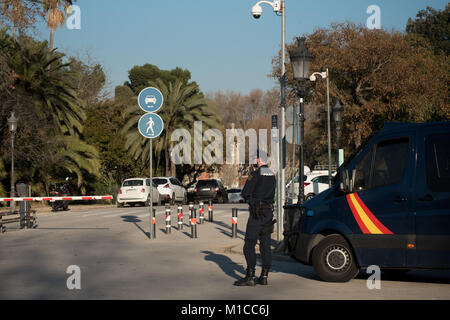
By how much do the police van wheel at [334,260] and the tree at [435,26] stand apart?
2523 inches

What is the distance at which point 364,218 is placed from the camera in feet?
30.9

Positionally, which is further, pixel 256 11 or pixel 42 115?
pixel 42 115

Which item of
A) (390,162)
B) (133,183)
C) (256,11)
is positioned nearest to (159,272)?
(390,162)

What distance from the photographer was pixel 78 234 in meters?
18.5

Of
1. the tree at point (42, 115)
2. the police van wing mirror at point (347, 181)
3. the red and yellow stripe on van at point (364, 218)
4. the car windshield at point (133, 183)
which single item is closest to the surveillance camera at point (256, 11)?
the police van wing mirror at point (347, 181)

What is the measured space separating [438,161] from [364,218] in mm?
1290

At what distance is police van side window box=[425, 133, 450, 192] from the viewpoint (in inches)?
354

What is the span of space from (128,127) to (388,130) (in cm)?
3992

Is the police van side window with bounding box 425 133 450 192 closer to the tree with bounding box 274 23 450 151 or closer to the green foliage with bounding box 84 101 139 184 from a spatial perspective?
the tree with bounding box 274 23 450 151

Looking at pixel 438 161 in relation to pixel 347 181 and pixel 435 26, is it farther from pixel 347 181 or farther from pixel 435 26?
pixel 435 26

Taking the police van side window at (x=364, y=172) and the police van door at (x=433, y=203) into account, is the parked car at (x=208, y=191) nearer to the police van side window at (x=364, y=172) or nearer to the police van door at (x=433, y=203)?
the police van side window at (x=364, y=172)

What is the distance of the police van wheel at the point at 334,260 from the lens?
31.5ft

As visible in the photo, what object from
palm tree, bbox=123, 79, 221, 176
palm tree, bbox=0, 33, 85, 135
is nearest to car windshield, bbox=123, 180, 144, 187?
palm tree, bbox=0, 33, 85, 135

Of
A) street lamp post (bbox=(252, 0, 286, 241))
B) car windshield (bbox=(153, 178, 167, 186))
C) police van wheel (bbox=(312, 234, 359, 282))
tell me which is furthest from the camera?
car windshield (bbox=(153, 178, 167, 186))
